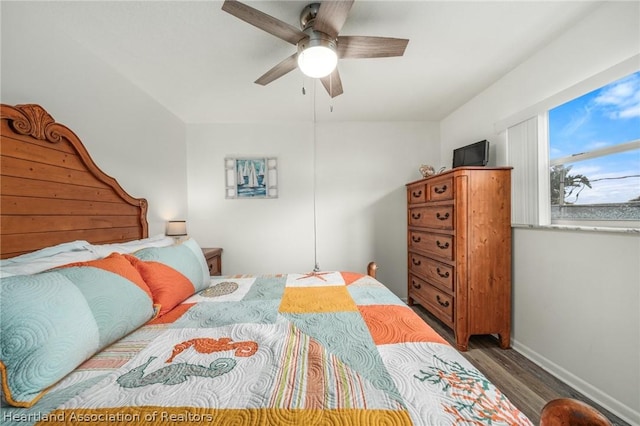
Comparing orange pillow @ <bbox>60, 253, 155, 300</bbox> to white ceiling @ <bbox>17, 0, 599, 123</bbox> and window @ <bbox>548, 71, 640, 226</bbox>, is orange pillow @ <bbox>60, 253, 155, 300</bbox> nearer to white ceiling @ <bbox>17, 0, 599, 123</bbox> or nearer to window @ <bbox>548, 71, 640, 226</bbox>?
white ceiling @ <bbox>17, 0, 599, 123</bbox>

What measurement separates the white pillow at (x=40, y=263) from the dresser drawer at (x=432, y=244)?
2549 millimetres

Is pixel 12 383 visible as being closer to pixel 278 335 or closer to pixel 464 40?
pixel 278 335

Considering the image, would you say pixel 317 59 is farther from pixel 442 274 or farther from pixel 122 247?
pixel 442 274

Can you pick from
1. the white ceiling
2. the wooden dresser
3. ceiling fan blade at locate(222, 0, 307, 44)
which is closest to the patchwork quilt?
the wooden dresser

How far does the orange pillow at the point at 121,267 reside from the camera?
1.06m

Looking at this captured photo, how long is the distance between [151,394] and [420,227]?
258 cm

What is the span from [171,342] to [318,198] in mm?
2418

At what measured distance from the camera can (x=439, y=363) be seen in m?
0.80

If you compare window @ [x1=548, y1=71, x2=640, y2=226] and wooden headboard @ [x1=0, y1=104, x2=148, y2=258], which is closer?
wooden headboard @ [x1=0, y1=104, x2=148, y2=258]

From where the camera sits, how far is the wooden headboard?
46.6 inches

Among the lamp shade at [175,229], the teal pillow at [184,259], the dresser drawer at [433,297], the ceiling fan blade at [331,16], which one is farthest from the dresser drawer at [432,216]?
the lamp shade at [175,229]

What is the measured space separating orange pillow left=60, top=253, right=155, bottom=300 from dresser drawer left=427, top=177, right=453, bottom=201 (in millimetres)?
2289

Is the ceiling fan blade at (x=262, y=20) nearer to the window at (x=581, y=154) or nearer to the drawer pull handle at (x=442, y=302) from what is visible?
the window at (x=581, y=154)

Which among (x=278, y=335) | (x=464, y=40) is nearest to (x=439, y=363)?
(x=278, y=335)
